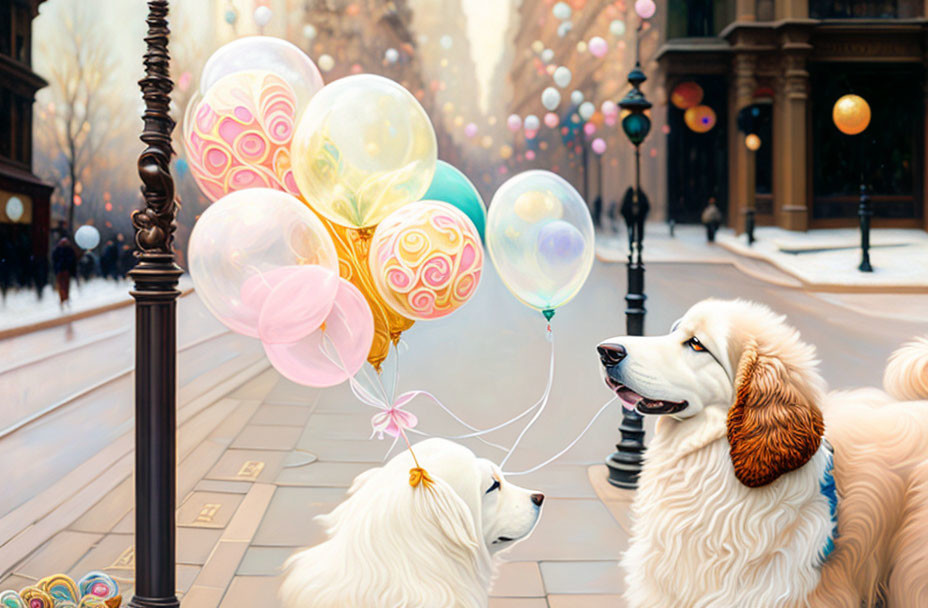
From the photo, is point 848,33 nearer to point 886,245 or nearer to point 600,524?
point 886,245

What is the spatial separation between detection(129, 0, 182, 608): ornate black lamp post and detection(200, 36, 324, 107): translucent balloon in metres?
0.20

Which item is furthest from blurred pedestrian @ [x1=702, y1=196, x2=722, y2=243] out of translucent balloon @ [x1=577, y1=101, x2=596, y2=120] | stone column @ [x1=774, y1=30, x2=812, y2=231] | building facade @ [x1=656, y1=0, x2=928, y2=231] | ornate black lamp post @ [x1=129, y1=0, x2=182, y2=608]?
ornate black lamp post @ [x1=129, y1=0, x2=182, y2=608]

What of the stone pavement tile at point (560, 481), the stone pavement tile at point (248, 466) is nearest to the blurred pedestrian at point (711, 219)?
the stone pavement tile at point (560, 481)

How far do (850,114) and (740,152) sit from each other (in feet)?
4.18

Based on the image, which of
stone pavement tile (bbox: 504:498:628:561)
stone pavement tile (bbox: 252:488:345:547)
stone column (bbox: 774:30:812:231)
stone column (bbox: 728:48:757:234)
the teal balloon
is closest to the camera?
the teal balloon

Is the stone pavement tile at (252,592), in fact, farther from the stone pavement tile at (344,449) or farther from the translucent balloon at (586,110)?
the translucent balloon at (586,110)

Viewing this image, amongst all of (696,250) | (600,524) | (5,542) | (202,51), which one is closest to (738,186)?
(696,250)

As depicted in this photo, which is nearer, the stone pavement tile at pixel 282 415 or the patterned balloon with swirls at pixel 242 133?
the patterned balloon with swirls at pixel 242 133

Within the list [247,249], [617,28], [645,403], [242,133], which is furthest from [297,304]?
[617,28]

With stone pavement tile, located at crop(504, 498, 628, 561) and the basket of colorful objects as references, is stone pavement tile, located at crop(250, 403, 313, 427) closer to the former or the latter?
stone pavement tile, located at crop(504, 498, 628, 561)

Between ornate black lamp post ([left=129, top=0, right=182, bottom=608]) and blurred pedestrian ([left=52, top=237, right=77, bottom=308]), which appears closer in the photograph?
ornate black lamp post ([left=129, top=0, right=182, bottom=608])

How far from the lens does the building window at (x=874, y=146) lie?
14.5 ft

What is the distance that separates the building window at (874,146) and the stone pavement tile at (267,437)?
357cm

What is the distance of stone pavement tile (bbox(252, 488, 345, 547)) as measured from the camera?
343cm
